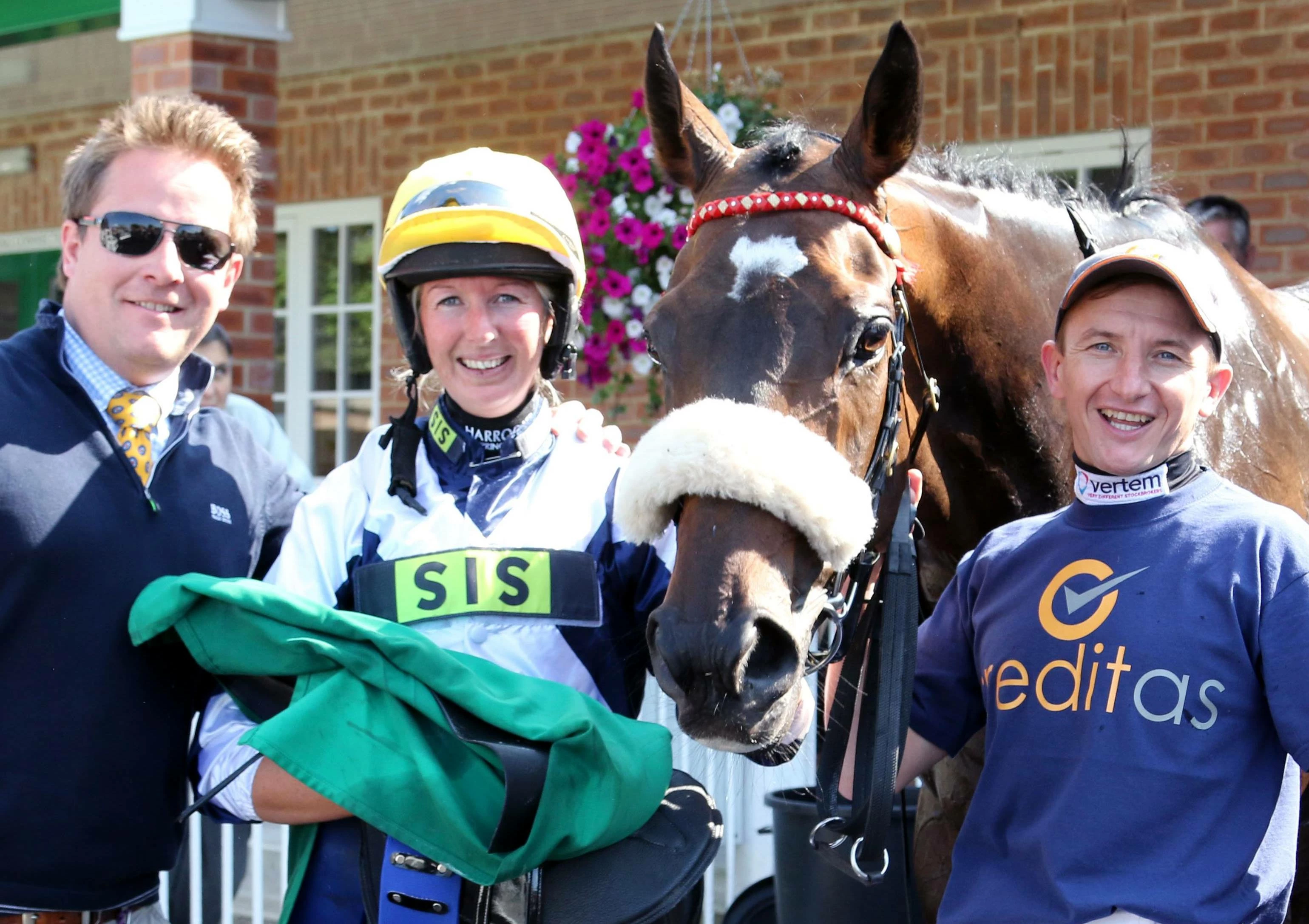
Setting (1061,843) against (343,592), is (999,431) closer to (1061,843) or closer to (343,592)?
(1061,843)

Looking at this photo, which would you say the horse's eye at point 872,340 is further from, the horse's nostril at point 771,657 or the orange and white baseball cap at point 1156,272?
the horse's nostril at point 771,657

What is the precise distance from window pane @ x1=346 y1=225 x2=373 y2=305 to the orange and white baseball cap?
22.4ft

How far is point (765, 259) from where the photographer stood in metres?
2.15

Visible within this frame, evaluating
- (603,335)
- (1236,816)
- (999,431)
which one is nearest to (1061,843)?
(1236,816)

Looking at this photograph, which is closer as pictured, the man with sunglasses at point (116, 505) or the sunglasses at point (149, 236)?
the man with sunglasses at point (116, 505)

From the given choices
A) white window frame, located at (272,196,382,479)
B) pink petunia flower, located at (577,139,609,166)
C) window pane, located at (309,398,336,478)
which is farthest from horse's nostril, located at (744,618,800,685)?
window pane, located at (309,398,336,478)

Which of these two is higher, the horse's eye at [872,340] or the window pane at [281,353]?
the window pane at [281,353]

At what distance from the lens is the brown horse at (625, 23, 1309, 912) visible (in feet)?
6.32

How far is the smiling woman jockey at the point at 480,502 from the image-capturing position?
2.23m

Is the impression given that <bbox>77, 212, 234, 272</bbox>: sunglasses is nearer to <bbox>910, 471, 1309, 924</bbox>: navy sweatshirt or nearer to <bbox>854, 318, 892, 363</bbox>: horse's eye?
<bbox>854, 318, 892, 363</bbox>: horse's eye

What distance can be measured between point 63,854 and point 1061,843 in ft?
5.17

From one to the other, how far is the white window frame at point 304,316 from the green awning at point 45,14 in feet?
7.33

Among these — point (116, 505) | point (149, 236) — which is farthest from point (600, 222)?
point (116, 505)

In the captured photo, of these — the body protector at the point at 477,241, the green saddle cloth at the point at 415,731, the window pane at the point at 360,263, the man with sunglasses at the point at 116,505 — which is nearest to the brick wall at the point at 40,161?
the window pane at the point at 360,263
